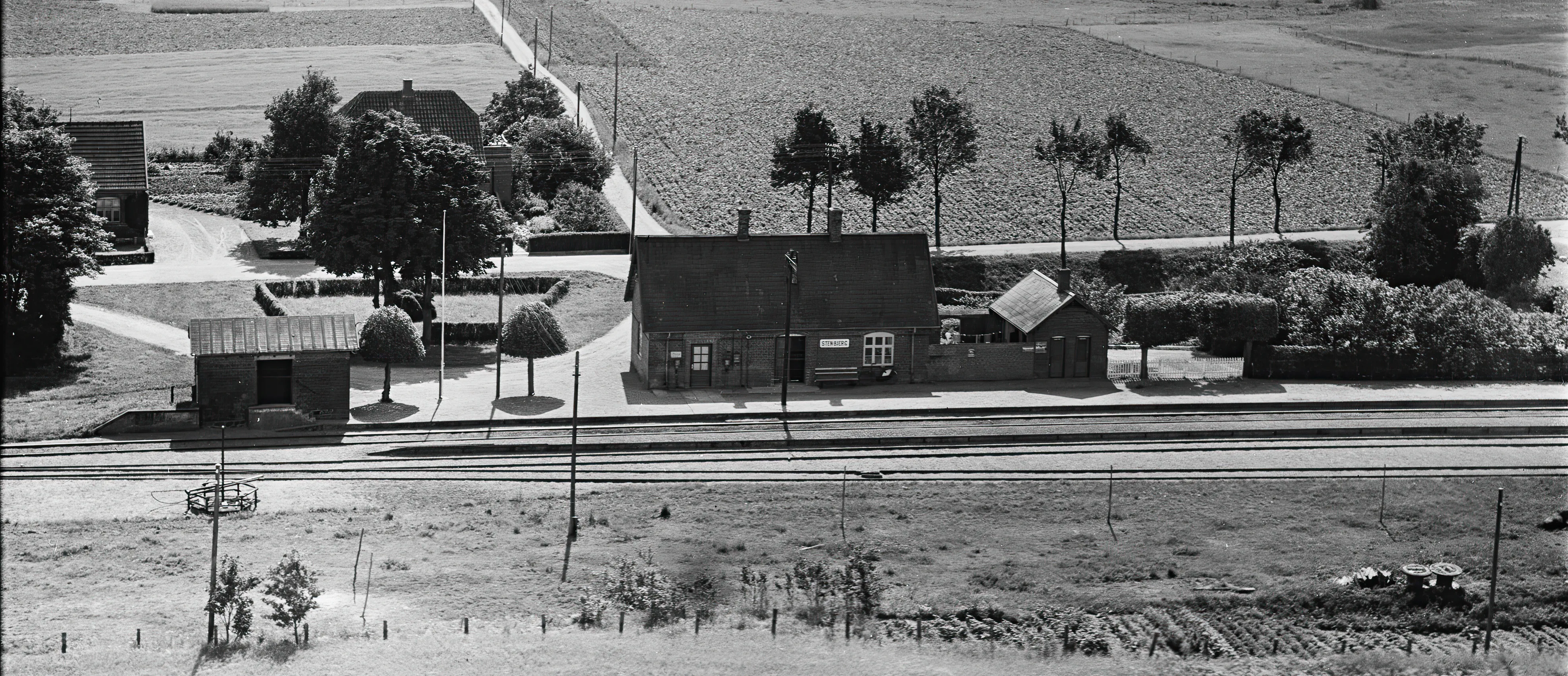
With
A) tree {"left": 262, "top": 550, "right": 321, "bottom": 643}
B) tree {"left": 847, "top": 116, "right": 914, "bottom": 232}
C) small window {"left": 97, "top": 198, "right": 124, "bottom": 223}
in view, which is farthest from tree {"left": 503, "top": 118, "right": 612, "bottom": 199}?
tree {"left": 262, "top": 550, "right": 321, "bottom": 643}

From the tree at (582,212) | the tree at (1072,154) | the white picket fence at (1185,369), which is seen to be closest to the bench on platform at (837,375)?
the white picket fence at (1185,369)

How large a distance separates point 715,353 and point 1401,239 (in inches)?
1607

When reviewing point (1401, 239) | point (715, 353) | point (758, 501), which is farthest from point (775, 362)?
point (1401, 239)

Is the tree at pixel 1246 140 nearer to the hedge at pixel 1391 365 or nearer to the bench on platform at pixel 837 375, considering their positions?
the hedge at pixel 1391 365

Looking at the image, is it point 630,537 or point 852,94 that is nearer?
point 630,537

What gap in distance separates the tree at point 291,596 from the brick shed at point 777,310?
2517cm

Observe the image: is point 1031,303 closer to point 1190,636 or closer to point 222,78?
point 1190,636

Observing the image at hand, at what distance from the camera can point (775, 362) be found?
68.1 meters

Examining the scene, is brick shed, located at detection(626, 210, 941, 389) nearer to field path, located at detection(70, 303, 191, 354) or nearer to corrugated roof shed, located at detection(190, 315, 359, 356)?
corrugated roof shed, located at detection(190, 315, 359, 356)

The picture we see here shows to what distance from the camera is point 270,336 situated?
61.5 meters

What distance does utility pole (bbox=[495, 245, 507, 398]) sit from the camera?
65688 mm

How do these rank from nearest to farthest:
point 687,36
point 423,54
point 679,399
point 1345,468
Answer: point 1345,468 → point 679,399 → point 423,54 → point 687,36

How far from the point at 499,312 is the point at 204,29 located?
325ft

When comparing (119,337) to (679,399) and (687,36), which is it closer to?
(679,399)
